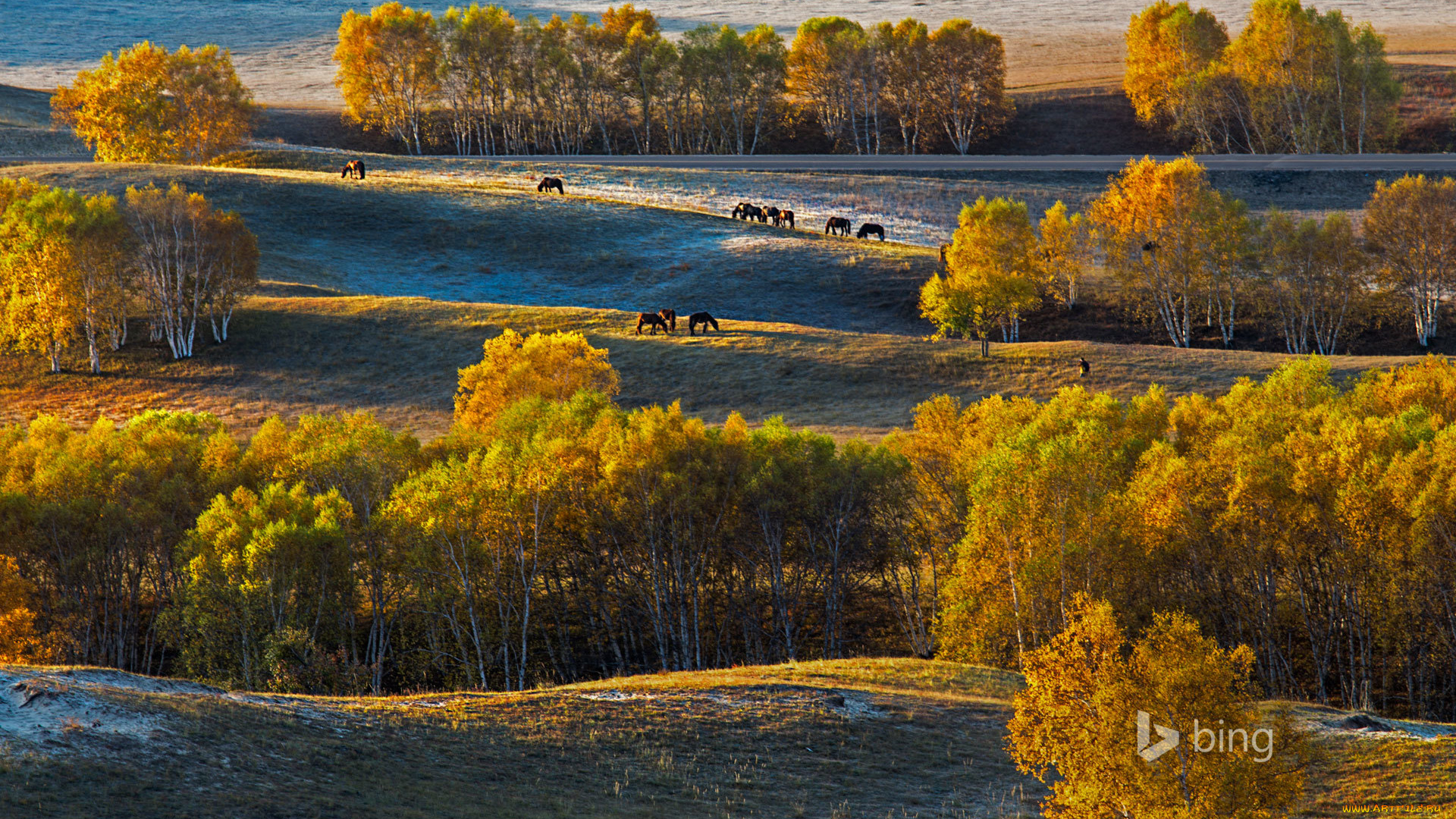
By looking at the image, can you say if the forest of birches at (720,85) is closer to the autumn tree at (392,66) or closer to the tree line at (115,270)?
the autumn tree at (392,66)

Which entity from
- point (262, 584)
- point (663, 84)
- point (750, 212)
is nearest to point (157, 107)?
point (663, 84)

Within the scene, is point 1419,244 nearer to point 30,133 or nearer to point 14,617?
point 14,617

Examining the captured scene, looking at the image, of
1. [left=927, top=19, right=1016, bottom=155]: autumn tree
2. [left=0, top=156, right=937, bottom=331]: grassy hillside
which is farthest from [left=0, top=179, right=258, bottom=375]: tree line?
[left=927, top=19, right=1016, bottom=155]: autumn tree

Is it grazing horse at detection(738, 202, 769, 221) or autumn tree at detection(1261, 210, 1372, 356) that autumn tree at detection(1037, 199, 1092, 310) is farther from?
grazing horse at detection(738, 202, 769, 221)

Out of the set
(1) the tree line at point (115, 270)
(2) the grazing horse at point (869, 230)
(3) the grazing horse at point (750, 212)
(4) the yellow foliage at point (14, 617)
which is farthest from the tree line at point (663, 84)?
(4) the yellow foliage at point (14, 617)

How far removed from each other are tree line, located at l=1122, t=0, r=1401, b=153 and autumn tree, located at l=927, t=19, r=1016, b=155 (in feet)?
67.9

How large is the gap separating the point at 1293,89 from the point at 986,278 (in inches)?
2849

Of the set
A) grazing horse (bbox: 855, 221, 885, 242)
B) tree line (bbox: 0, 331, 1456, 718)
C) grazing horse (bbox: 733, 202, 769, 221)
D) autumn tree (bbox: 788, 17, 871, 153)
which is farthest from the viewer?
autumn tree (bbox: 788, 17, 871, 153)

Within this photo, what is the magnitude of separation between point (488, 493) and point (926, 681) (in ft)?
61.2

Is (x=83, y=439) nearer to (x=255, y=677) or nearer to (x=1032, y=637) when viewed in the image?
(x=255, y=677)

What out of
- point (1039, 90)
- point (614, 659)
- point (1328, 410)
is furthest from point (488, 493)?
point (1039, 90)

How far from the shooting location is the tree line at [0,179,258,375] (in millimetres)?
73938

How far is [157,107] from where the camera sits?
404 feet

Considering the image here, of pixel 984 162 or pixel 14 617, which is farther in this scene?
pixel 984 162
